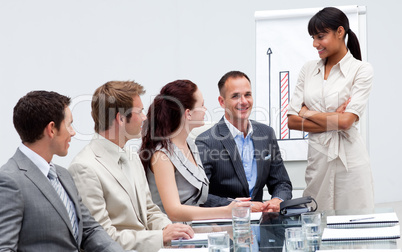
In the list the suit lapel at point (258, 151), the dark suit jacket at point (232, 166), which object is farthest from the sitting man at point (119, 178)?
the suit lapel at point (258, 151)

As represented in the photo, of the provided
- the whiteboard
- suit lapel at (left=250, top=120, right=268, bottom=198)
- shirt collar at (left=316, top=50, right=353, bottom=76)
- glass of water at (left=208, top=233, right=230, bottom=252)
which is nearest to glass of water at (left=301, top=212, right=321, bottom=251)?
glass of water at (left=208, top=233, right=230, bottom=252)

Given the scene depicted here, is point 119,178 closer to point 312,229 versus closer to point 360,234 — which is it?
point 312,229

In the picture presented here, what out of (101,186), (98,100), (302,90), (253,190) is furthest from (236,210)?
(302,90)

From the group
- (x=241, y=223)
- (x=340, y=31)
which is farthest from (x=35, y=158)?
(x=340, y=31)

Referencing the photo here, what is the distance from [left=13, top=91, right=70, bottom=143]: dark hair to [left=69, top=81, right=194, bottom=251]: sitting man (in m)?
0.36

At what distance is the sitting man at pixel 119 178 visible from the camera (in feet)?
7.09

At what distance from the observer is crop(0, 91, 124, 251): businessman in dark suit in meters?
1.70

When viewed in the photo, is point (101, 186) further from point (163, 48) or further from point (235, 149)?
point (163, 48)

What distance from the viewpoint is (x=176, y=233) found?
210 centimetres

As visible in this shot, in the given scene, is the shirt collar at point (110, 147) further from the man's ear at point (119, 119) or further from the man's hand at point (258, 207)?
the man's hand at point (258, 207)

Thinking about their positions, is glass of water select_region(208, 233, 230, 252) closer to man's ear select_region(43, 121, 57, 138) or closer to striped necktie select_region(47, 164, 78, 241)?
striped necktie select_region(47, 164, 78, 241)

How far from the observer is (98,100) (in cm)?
234

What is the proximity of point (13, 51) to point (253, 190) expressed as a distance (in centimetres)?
384

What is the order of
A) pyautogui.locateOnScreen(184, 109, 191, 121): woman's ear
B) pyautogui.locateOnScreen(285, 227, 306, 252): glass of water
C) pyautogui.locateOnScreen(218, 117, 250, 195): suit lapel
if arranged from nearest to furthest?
pyautogui.locateOnScreen(285, 227, 306, 252): glass of water → pyautogui.locateOnScreen(184, 109, 191, 121): woman's ear → pyautogui.locateOnScreen(218, 117, 250, 195): suit lapel
